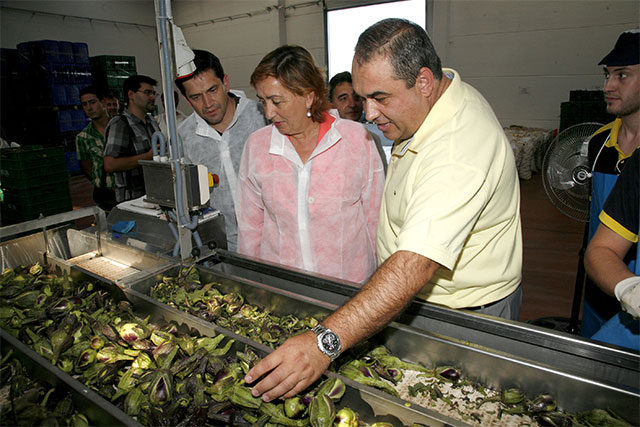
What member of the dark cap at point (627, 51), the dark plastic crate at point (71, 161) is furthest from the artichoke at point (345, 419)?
the dark plastic crate at point (71, 161)

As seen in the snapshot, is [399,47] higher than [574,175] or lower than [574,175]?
higher

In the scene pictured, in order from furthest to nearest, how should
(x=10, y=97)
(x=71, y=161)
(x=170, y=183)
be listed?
(x=71, y=161) < (x=10, y=97) < (x=170, y=183)

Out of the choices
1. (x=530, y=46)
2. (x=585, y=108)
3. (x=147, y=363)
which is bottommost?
(x=147, y=363)

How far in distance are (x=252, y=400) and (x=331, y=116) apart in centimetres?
140

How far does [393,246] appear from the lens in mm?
1523

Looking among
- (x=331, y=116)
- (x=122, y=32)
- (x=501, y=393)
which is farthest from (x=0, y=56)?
(x=501, y=393)

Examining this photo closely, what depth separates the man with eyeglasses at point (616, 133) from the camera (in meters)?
2.01

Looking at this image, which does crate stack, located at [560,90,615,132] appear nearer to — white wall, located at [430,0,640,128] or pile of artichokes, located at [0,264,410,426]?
white wall, located at [430,0,640,128]

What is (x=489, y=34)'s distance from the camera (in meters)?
8.12

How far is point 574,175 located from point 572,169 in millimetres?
41

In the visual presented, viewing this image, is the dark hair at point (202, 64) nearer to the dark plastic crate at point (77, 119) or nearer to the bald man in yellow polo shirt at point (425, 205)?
the bald man in yellow polo shirt at point (425, 205)

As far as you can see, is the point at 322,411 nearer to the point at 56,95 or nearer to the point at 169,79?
the point at 169,79

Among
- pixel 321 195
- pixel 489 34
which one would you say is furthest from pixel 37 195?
pixel 489 34

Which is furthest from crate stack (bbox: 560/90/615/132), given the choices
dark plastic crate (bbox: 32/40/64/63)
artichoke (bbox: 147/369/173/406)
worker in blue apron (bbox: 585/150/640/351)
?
dark plastic crate (bbox: 32/40/64/63)
